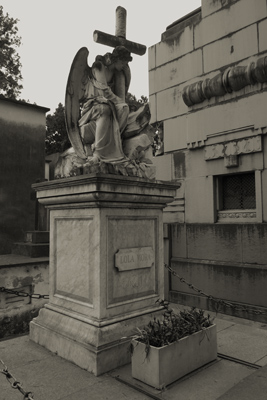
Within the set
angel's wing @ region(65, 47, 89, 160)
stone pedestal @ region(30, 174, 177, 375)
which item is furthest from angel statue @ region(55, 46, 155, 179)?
stone pedestal @ region(30, 174, 177, 375)

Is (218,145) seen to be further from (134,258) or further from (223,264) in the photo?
(134,258)

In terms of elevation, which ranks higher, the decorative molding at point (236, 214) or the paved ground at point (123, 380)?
the decorative molding at point (236, 214)

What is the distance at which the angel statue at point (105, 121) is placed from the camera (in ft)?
14.4

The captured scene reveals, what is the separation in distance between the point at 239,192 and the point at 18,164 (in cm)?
922

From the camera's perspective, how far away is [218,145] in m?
7.09

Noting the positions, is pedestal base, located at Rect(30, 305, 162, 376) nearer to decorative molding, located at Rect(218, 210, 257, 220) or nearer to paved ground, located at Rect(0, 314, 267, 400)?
paved ground, located at Rect(0, 314, 267, 400)

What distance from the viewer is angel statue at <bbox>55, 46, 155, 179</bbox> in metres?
4.39

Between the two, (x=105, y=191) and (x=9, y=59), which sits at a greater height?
(x=9, y=59)

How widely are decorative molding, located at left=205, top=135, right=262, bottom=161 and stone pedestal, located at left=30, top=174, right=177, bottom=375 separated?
9.10 ft

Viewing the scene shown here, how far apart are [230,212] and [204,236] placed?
755 mm

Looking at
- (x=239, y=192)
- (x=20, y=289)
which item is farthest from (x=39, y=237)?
(x=239, y=192)

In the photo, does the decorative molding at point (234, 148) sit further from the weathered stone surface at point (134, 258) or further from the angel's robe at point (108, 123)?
the weathered stone surface at point (134, 258)

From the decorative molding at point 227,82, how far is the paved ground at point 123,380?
4892mm

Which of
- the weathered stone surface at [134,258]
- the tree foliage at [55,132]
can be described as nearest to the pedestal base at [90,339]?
the weathered stone surface at [134,258]
